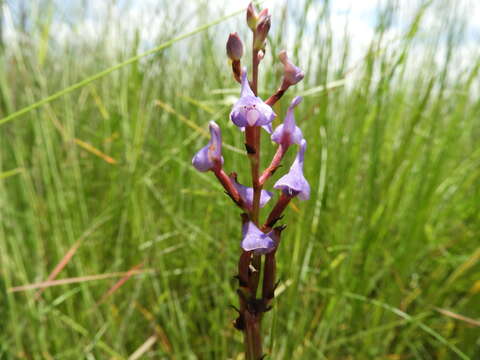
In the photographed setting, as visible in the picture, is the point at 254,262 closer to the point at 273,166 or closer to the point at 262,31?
the point at 273,166

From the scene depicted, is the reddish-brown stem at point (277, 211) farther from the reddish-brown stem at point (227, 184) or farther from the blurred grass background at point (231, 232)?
the blurred grass background at point (231, 232)

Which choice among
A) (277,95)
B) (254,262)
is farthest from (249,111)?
(254,262)

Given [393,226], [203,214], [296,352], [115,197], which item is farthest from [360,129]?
[115,197]

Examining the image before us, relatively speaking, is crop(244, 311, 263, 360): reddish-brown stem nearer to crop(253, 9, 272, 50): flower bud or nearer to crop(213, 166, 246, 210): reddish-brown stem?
crop(213, 166, 246, 210): reddish-brown stem

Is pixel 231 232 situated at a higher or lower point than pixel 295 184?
lower

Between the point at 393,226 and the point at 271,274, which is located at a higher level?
the point at 271,274

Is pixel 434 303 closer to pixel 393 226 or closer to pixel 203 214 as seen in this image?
pixel 393 226
